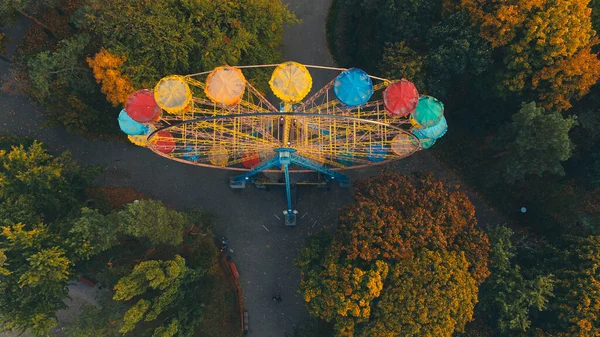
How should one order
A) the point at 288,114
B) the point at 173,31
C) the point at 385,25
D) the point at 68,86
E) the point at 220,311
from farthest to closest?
the point at 220,311, the point at 385,25, the point at 68,86, the point at 173,31, the point at 288,114

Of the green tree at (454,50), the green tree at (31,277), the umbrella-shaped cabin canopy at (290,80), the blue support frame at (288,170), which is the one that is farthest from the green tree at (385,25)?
the green tree at (31,277)

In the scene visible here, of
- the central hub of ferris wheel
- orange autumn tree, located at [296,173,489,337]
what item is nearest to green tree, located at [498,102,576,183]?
orange autumn tree, located at [296,173,489,337]

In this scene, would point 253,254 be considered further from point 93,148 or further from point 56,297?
point 93,148

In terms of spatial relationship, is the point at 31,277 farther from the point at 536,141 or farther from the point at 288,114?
the point at 536,141

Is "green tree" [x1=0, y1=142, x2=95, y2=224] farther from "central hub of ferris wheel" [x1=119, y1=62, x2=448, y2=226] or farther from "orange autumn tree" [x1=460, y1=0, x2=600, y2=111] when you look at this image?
"orange autumn tree" [x1=460, y1=0, x2=600, y2=111]

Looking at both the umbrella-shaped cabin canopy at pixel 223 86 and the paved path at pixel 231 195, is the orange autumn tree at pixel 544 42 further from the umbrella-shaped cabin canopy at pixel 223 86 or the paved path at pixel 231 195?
the umbrella-shaped cabin canopy at pixel 223 86

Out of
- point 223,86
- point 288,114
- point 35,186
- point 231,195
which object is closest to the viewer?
point 288,114

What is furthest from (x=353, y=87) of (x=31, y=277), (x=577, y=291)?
(x=31, y=277)
